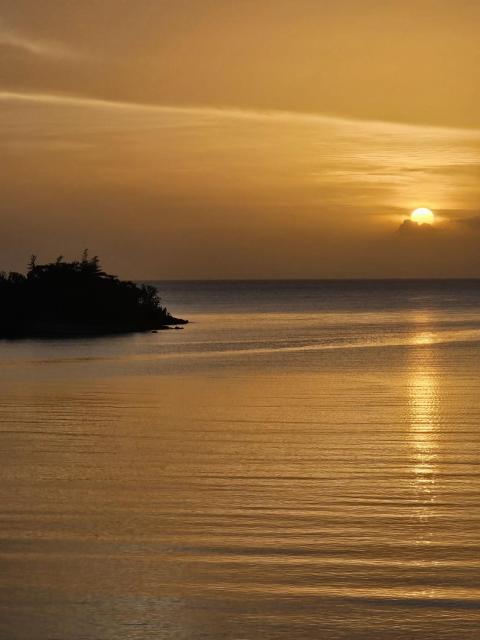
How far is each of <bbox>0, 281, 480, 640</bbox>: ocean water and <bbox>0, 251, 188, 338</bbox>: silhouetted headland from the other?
35000mm

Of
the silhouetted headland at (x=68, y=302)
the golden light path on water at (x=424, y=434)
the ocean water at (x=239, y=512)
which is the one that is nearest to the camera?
the ocean water at (x=239, y=512)

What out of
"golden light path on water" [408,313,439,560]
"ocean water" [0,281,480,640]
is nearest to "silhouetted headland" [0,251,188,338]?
"golden light path on water" [408,313,439,560]

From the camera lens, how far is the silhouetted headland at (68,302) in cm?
6719

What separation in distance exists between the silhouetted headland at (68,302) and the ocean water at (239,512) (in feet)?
115

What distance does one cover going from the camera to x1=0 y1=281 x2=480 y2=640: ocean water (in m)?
9.63

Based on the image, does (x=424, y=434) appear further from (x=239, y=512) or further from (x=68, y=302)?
(x=68, y=302)

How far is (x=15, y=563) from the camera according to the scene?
36.9ft

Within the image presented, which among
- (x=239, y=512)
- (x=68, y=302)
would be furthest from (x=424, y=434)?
(x=68, y=302)

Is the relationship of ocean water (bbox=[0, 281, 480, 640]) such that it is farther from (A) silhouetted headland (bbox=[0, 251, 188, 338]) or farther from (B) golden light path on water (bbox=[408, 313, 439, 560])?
(A) silhouetted headland (bbox=[0, 251, 188, 338])

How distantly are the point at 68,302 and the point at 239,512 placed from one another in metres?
56.2

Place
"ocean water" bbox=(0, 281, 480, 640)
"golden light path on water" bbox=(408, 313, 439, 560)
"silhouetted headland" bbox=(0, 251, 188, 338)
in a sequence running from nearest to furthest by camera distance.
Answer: "ocean water" bbox=(0, 281, 480, 640) < "golden light path on water" bbox=(408, 313, 439, 560) < "silhouetted headland" bbox=(0, 251, 188, 338)

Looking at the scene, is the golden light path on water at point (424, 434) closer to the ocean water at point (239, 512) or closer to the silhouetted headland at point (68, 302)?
the ocean water at point (239, 512)

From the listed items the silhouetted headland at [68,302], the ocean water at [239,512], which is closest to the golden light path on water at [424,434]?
the ocean water at [239,512]

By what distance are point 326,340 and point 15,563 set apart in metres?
49.4
